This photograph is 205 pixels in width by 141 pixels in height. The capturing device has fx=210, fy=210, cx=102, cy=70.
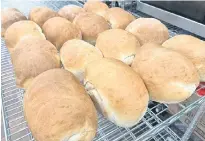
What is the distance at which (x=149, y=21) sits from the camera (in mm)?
614

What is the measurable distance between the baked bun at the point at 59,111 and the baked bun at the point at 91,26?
10.2 inches

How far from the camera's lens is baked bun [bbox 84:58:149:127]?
0.39 m

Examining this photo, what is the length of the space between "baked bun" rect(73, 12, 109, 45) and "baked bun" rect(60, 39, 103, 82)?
12 centimetres

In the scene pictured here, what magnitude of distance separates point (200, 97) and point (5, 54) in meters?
0.61

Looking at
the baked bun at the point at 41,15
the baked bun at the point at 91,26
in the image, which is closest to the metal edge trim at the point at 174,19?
the baked bun at the point at 91,26

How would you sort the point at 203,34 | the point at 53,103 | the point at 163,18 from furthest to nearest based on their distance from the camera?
the point at 163,18
the point at 203,34
the point at 53,103

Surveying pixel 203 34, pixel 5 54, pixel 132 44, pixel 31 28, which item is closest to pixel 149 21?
pixel 132 44

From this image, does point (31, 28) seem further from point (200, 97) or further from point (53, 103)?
point (200, 97)

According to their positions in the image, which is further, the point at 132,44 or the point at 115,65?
the point at 132,44

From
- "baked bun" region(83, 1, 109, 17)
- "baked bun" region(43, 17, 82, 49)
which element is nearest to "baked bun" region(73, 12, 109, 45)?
"baked bun" region(43, 17, 82, 49)

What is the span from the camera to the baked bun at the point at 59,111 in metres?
0.34

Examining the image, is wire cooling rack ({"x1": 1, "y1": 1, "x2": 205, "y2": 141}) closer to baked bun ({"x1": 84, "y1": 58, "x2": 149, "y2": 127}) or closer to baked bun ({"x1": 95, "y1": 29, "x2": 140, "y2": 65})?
baked bun ({"x1": 84, "y1": 58, "x2": 149, "y2": 127})

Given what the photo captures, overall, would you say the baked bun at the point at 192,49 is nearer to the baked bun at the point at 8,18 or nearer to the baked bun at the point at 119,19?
the baked bun at the point at 119,19

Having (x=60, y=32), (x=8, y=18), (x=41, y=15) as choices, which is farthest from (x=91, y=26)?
(x=8, y=18)
